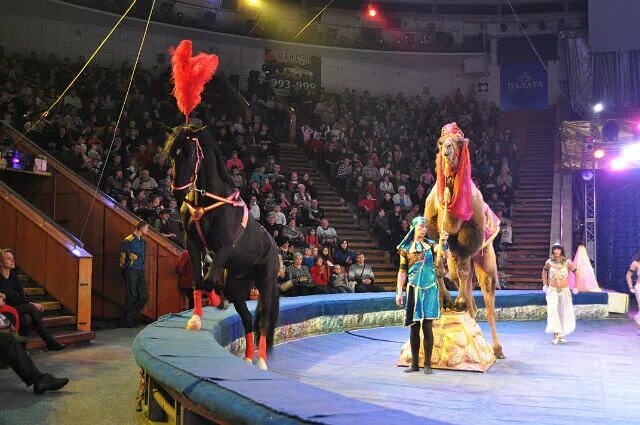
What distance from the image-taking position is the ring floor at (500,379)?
5.37 meters

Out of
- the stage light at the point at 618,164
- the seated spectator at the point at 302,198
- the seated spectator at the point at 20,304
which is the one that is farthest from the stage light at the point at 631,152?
the seated spectator at the point at 20,304

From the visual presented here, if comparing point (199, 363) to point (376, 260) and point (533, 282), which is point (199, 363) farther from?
point (533, 282)

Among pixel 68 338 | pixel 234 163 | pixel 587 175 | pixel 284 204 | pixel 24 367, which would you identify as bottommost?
pixel 68 338

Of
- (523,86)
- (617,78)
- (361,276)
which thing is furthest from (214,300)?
(523,86)

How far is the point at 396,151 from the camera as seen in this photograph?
68.0 ft

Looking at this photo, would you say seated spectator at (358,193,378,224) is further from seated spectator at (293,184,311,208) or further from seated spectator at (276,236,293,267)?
seated spectator at (276,236,293,267)

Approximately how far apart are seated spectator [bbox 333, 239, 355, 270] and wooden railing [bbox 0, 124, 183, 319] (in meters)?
4.09

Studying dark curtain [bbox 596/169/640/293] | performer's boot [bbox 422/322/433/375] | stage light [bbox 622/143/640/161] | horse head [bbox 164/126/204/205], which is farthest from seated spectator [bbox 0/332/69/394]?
dark curtain [bbox 596/169/640/293]

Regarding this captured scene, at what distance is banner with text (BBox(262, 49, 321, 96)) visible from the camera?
24.0 meters

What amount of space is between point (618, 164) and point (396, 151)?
6776 mm

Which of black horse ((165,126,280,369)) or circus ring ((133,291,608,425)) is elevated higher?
black horse ((165,126,280,369))

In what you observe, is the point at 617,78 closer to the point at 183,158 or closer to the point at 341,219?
the point at 341,219

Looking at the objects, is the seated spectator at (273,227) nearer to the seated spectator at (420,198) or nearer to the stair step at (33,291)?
the stair step at (33,291)

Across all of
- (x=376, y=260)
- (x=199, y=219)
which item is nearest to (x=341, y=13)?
(x=376, y=260)
